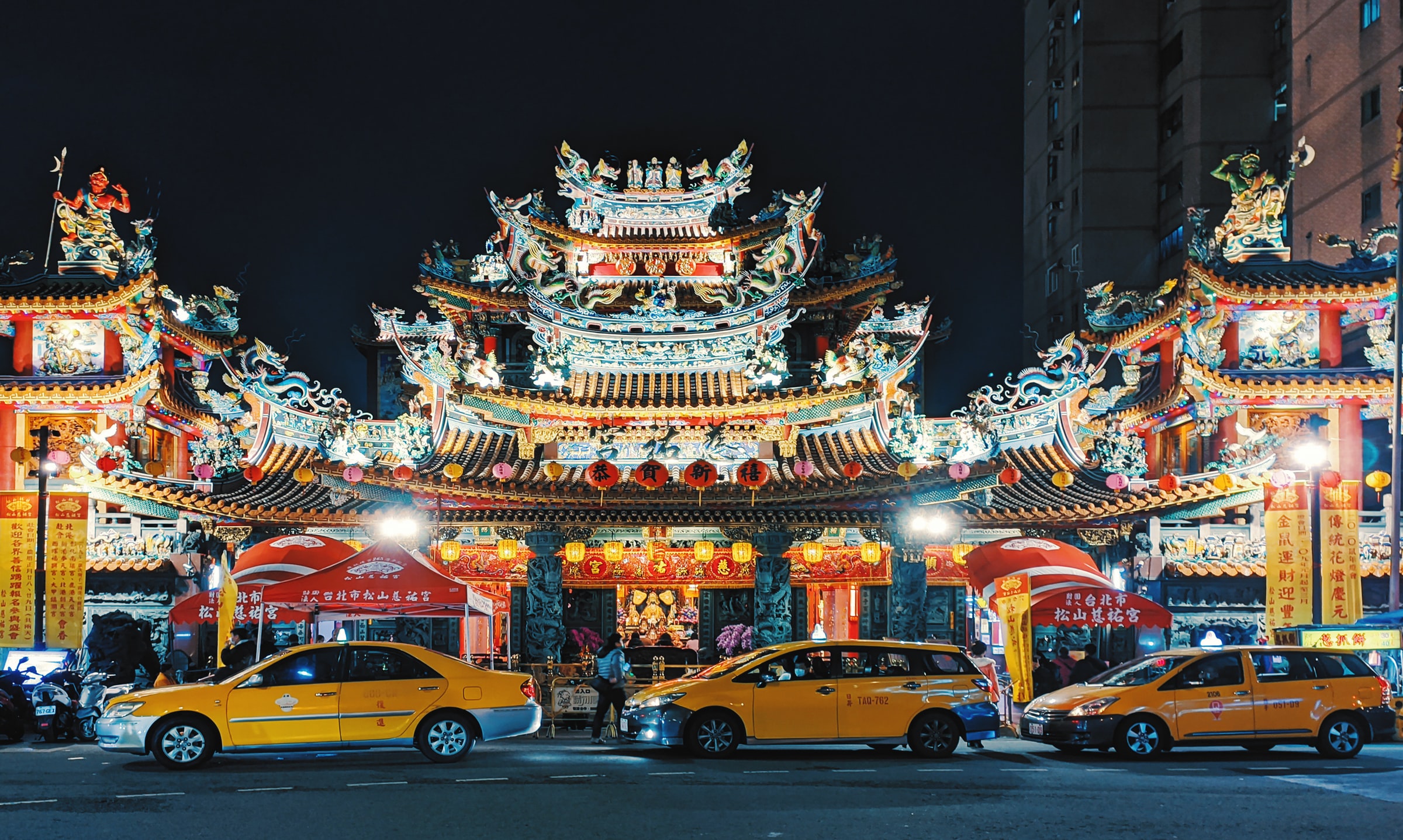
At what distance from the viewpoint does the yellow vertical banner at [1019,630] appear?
2158 cm

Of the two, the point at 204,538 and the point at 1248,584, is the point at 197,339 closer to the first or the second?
the point at 204,538

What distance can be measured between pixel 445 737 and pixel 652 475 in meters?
10.2

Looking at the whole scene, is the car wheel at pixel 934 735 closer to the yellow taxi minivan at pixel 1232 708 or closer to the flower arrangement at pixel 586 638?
the yellow taxi minivan at pixel 1232 708

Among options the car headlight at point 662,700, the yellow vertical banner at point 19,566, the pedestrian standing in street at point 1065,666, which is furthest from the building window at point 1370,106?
the yellow vertical banner at point 19,566

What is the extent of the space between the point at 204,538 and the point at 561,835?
1940 cm

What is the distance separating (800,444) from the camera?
30156mm

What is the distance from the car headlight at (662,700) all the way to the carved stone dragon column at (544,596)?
7752 mm

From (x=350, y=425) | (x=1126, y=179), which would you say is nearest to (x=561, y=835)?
(x=350, y=425)

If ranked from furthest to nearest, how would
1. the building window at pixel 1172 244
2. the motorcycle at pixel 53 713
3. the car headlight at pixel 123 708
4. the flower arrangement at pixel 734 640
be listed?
the building window at pixel 1172 244, the flower arrangement at pixel 734 640, the motorcycle at pixel 53 713, the car headlight at pixel 123 708

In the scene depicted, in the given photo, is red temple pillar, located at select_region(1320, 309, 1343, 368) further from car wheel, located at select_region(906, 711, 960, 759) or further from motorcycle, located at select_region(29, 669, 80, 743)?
motorcycle, located at select_region(29, 669, 80, 743)

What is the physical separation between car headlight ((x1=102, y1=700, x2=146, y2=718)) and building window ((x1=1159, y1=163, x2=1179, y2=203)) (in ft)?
153

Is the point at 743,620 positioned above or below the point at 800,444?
below

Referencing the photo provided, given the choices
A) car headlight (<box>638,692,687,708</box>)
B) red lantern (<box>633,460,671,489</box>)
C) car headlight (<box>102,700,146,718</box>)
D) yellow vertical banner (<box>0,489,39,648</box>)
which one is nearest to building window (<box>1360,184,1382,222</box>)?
red lantern (<box>633,460,671,489</box>)

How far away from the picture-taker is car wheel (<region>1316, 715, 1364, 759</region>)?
54.7 ft
